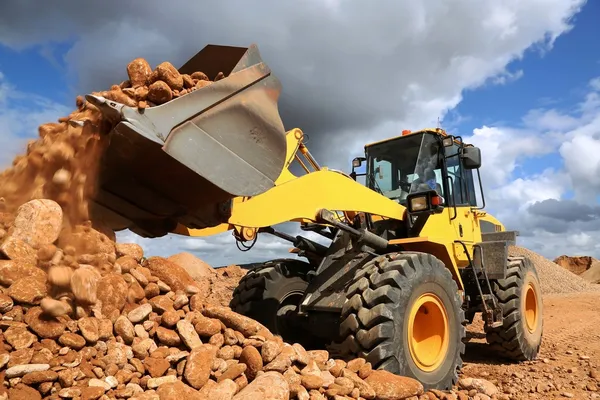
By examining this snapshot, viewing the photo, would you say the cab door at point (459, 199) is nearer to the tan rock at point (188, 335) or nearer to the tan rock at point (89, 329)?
the tan rock at point (188, 335)

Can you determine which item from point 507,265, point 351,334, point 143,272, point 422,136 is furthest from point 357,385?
point 507,265

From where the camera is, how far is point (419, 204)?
5.68 m

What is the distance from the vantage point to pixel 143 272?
3568 millimetres

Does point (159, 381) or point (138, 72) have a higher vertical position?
point (138, 72)

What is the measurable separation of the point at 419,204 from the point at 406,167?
0.73 m

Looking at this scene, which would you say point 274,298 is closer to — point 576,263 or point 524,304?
point 524,304

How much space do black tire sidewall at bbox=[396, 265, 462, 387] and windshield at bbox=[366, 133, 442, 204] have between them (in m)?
1.45

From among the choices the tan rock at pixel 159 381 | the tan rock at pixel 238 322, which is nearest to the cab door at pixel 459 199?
the tan rock at pixel 238 322

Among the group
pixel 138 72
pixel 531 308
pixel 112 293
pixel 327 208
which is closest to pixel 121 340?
pixel 112 293

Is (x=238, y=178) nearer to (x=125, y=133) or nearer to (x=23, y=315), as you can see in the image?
(x=125, y=133)

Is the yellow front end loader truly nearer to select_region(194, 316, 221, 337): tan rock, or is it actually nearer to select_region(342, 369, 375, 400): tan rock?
select_region(342, 369, 375, 400): tan rock

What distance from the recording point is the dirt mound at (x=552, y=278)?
778 inches

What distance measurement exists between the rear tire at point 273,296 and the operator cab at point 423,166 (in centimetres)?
158

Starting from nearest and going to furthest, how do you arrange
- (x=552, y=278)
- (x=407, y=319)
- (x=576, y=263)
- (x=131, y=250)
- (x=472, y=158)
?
1. (x=131, y=250)
2. (x=407, y=319)
3. (x=472, y=158)
4. (x=552, y=278)
5. (x=576, y=263)
